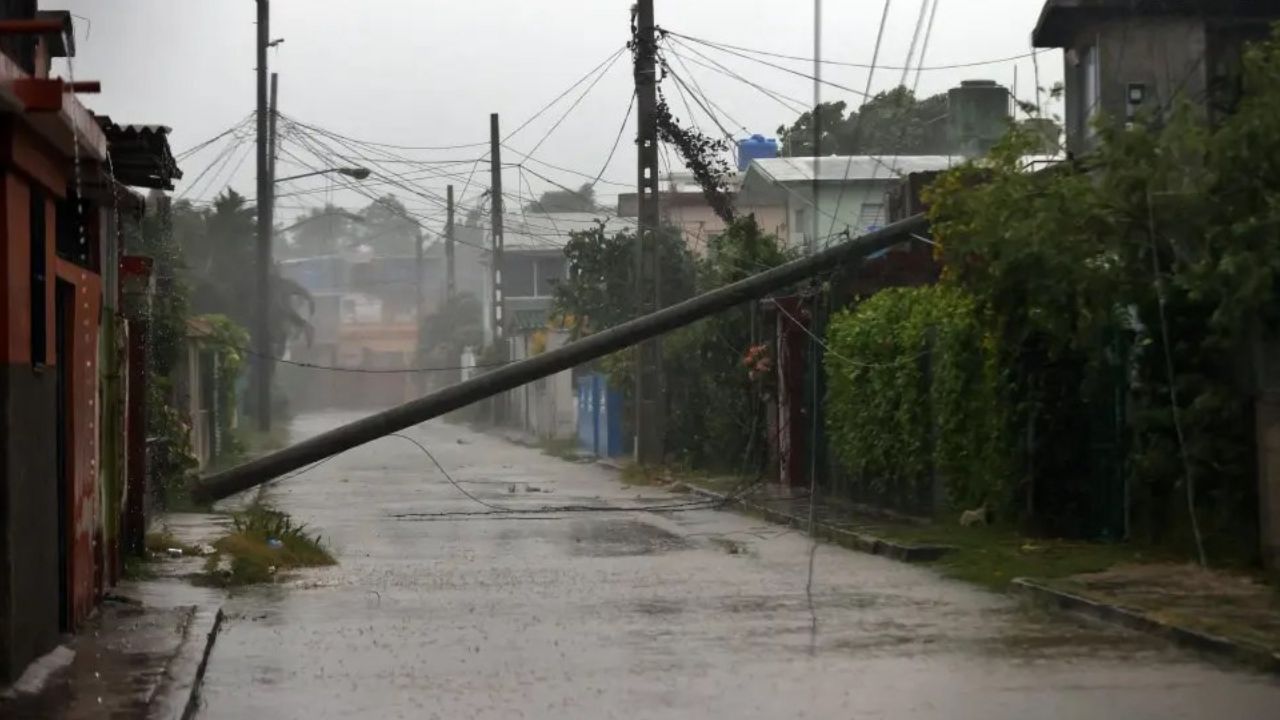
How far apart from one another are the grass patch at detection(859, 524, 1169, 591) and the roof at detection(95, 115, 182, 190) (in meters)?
8.00

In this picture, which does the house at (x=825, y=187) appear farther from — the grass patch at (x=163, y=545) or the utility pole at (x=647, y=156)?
the grass patch at (x=163, y=545)

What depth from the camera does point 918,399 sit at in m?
24.2

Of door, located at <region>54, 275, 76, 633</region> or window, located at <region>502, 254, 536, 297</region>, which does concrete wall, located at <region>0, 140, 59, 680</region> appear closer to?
door, located at <region>54, 275, 76, 633</region>

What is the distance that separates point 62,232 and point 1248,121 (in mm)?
10103

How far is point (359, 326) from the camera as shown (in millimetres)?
132500

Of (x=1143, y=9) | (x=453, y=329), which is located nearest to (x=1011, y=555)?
(x=1143, y=9)

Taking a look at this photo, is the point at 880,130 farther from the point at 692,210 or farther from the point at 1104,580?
the point at 1104,580

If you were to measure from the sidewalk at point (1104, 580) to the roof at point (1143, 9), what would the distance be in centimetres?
838

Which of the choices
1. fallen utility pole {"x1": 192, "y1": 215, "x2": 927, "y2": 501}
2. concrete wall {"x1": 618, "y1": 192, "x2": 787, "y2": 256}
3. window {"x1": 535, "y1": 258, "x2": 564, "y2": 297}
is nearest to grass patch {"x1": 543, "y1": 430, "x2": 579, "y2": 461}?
concrete wall {"x1": 618, "y1": 192, "x2": 787, "y2": 256}

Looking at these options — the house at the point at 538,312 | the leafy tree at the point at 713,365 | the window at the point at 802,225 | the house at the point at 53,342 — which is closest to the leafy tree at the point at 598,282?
the house at the point at 538,312

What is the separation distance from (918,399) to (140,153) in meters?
11.8

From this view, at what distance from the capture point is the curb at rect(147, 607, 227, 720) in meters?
10.2

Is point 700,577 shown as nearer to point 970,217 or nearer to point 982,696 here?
point 970,217

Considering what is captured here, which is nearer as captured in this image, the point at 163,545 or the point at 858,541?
the point at 163,545
